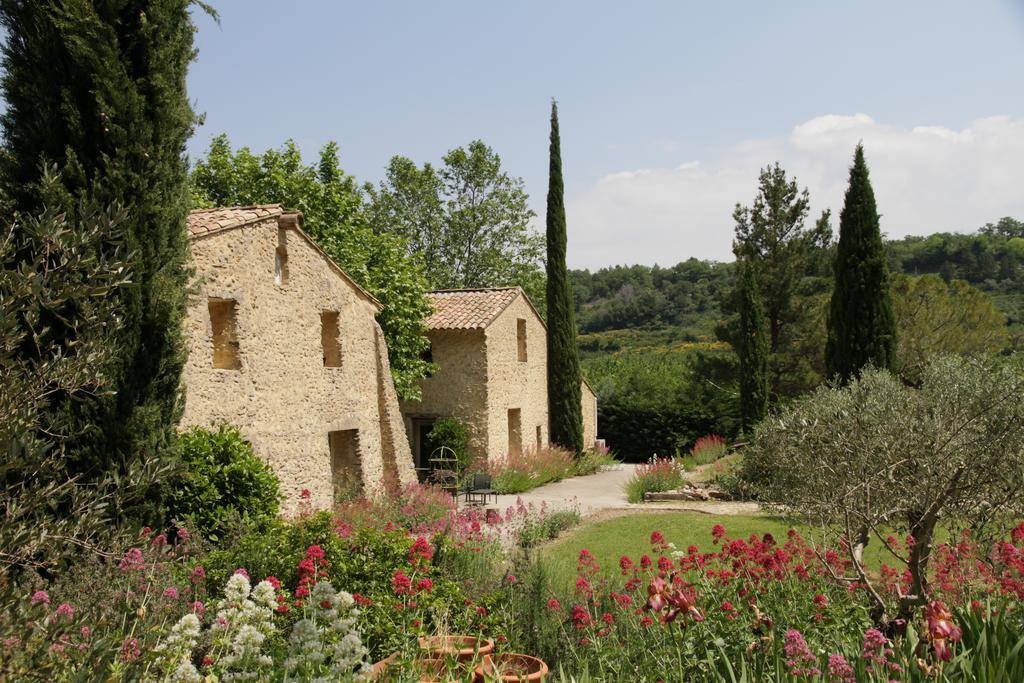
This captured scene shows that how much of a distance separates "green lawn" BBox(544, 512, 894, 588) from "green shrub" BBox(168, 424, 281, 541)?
160 inches

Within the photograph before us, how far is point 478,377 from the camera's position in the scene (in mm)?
21578

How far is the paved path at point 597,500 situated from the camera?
1662 cm

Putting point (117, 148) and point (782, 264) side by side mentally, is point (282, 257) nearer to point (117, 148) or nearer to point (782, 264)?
point (117, 148)

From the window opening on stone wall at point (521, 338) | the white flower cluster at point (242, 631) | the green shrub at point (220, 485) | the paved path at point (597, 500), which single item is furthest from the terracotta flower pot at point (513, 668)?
the window opening on stone wall at point (521, 338)

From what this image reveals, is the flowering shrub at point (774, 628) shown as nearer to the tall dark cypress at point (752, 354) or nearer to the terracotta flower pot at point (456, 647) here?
the terracotta flower pot at point (456, 647)

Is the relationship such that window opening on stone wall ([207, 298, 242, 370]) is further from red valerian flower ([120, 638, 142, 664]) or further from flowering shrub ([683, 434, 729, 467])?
flowering shrub ([683, 434, 729, 467])

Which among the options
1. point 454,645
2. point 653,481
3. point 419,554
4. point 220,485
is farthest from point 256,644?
point 653,481

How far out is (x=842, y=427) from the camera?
7.21 meters

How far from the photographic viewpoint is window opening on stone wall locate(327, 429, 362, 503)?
51.1ft

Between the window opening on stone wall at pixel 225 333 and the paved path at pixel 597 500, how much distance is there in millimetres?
7186

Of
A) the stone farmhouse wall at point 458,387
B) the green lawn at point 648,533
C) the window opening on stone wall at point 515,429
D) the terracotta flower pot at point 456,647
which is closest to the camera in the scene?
the terracotta flower pot at point 456,647

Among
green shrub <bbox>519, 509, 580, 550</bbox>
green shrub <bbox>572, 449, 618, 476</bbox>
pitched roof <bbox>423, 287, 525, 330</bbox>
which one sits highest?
pitched roof <bbox>423, 287, 525, 330</bbox>

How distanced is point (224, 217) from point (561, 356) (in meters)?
15.3

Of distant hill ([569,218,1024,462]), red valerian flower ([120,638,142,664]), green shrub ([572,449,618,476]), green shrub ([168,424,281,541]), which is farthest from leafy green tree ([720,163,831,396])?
red valerian flower ([120,638,142,664])
